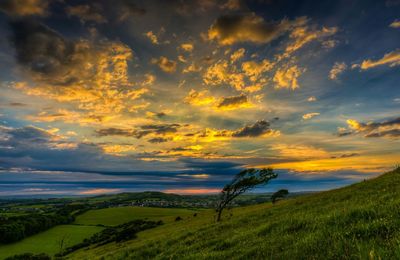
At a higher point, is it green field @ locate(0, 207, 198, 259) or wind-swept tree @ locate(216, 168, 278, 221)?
wind-swept tree @ locate(216, 168, 278, 221)

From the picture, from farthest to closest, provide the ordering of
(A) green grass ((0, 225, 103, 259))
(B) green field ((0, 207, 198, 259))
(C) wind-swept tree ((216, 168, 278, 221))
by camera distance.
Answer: (B) green field ((0, 207, 198, 259)) < (A) green grass ((0, 225, 103, 259)) < (C) wind-swept tree ((216, 168, 278, 221))

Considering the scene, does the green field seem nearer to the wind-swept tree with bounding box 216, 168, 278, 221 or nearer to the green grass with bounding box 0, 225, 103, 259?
the green grass with bounding box 0, 225, 103, 259

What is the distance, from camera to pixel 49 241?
121812 mm

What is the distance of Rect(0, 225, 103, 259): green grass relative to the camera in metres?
107

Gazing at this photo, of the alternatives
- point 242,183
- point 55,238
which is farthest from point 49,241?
point 242,183

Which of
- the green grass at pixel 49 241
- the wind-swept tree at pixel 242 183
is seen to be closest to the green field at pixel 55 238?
the green grass at pixel 49 241

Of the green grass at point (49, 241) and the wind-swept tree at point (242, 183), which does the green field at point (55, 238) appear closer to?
the green grass at point (49, 241)

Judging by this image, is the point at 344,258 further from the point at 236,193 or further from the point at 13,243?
the point at 13,243

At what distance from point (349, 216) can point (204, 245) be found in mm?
9580

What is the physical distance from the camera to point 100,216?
187750mm

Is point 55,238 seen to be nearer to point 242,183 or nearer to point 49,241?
point 49,241


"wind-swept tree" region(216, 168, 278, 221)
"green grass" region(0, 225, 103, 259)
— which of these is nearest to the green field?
"green grass" region(0, 225, 103, 259)

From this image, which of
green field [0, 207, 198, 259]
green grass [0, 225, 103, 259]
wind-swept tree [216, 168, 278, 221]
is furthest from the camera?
green field [0, 207, 198, 259]

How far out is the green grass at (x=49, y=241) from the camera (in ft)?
351
